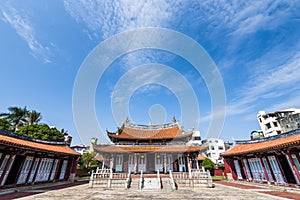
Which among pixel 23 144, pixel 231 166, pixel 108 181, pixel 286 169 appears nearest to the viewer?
pixel 23 144

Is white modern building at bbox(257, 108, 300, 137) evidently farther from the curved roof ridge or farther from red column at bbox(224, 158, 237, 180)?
the curved roof ridge

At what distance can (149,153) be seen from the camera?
20.1 m

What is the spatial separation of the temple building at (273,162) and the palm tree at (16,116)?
3461cm

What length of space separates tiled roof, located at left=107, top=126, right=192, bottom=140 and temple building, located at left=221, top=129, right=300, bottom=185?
7.56m

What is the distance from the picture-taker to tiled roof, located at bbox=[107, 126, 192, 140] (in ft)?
72.8

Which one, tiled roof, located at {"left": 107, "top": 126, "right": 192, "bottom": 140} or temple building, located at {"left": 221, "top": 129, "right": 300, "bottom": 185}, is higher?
tiled roof, located at {"left": 107, "top": 126, "right": 192, "bottom": 140}

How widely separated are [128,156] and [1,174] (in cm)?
1242

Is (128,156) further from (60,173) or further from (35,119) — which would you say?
(35,119)

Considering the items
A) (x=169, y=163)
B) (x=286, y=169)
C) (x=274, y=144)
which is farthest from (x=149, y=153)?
(x=286, y=169)

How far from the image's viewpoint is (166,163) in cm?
1978

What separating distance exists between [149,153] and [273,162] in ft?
42.3

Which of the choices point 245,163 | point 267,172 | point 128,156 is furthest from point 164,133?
point 267,172

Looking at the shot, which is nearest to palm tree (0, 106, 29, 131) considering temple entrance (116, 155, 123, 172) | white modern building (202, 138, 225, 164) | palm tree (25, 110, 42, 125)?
palm tree (25, 110, 42, 125)

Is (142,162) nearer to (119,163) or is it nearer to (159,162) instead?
(159,162)
